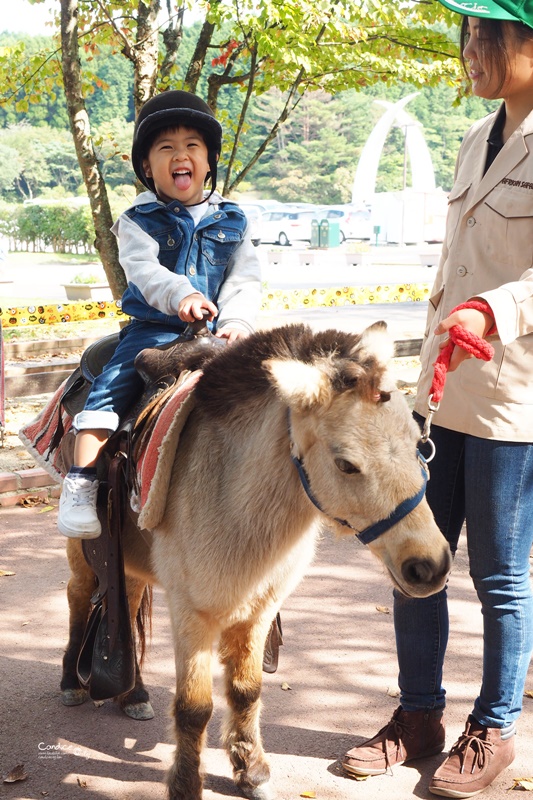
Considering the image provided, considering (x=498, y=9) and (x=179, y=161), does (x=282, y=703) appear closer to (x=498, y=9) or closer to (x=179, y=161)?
(x=179, y=161)

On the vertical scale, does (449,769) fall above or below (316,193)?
below

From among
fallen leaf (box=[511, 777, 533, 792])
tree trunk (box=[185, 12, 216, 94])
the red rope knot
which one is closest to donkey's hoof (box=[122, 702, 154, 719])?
fallen leaf (box=[511, 777, 533, 792])

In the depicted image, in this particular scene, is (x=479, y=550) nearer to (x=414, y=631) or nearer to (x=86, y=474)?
(x=414, y=631)

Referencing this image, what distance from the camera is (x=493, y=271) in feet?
9.23

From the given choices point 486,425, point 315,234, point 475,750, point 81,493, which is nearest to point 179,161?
point 81,493

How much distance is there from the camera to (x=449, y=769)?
3.09m

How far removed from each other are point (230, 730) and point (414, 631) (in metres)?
0.82

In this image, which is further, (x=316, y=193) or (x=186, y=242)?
(x=316, y=193)

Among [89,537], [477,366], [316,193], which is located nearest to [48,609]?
[89,537]

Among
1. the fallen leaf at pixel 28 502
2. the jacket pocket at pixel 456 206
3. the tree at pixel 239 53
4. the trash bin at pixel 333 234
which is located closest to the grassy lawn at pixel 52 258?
the trash bin at pixel 333 234

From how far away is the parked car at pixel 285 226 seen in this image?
135ft

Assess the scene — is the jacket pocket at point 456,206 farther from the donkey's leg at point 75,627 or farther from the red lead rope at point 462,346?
the donkey's leg at point 75,627

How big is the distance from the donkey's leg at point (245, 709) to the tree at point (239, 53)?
6415mm

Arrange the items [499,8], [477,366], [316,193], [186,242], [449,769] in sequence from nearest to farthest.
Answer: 1. [499,8]
2. [477,366]
3. [449,769]
4. [186,242]
5. [316,193]
